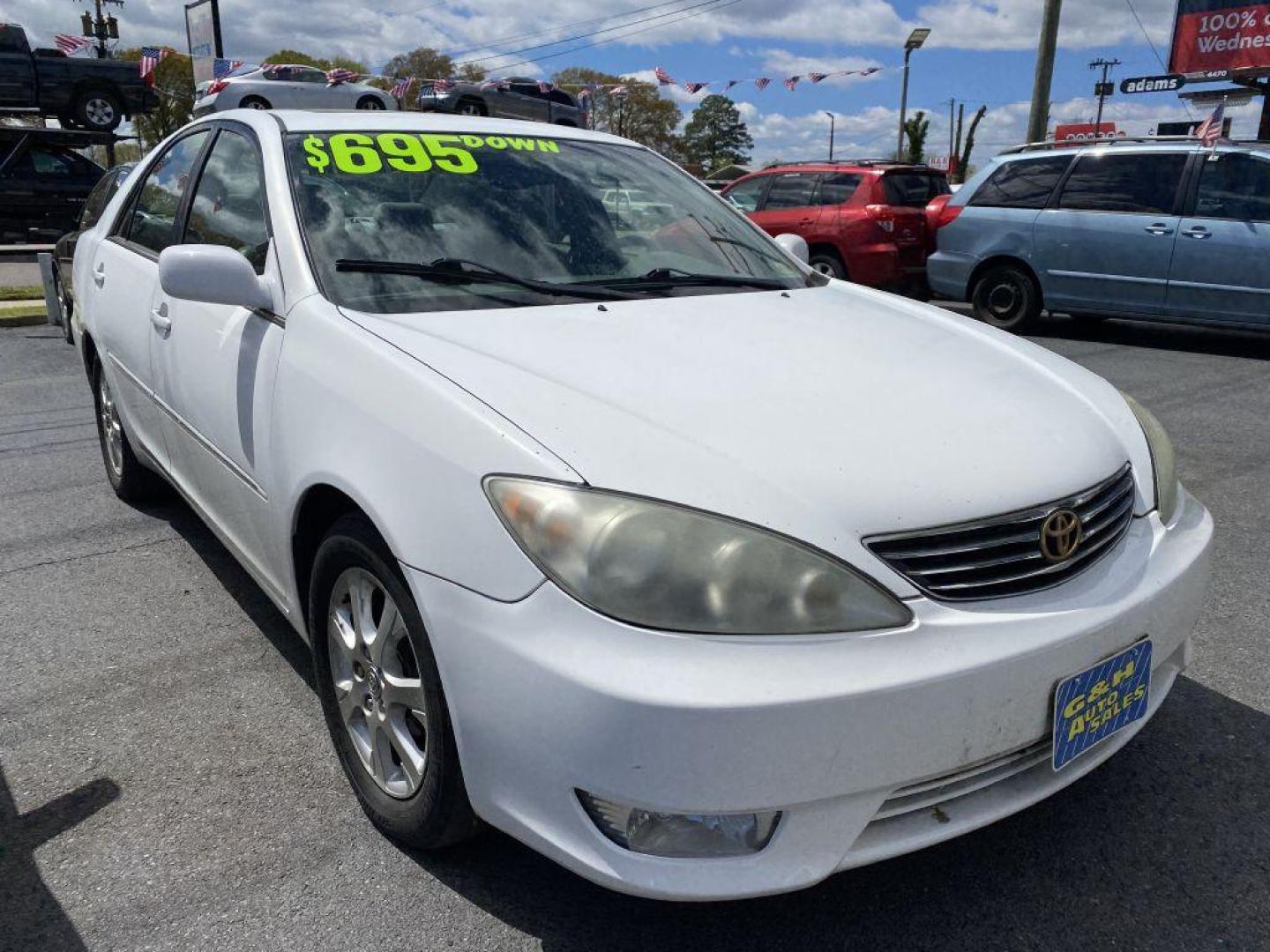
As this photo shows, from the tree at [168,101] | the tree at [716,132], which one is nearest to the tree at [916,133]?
the tree at [168,101]

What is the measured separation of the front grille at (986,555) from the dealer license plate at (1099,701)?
Answer: 182 millimetres

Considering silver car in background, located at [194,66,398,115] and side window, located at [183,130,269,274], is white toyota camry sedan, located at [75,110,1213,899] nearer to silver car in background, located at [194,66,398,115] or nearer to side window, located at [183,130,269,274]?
side window, located at [183,130,269,274]

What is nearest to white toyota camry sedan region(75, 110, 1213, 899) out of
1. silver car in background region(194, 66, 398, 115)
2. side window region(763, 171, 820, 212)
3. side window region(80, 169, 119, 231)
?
side window region(80, 169, 119, 231)

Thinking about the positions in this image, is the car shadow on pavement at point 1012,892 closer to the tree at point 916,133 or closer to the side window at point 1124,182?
the side window at point 1124,182

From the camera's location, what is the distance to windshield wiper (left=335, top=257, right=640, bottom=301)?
254cm

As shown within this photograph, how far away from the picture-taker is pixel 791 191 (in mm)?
11688

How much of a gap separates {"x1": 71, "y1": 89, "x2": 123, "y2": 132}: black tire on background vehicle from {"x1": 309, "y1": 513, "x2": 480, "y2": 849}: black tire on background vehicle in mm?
19164

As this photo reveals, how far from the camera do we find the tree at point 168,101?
41625mm

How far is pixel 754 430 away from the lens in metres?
1.93

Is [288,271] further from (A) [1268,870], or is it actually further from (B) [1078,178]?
(B) [1078,178]

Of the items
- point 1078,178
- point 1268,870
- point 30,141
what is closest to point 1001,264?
point 1078,178

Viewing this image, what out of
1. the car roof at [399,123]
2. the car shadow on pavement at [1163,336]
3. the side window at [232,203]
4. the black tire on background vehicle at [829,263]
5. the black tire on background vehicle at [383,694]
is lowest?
the car shadow on pavement at [1163,336]

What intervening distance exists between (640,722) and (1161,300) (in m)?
8.42

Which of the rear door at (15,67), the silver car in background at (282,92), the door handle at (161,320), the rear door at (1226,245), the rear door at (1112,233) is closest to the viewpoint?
the door handle at (161,320)
